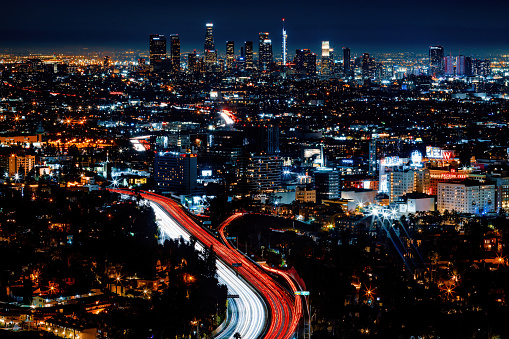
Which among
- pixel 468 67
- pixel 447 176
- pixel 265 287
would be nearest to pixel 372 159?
pixel 447 176

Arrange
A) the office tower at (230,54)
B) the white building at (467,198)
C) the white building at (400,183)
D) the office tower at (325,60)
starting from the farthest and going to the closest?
the office tower at (325,60)
the office tower at (230,54)
the white building at (400,183)
the white building at (467,198)

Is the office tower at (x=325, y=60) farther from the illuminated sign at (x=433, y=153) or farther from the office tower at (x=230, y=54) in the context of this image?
the illuminated sign at (x=433, y=153)

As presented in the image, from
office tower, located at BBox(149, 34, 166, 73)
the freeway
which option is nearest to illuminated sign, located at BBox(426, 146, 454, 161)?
the freeway

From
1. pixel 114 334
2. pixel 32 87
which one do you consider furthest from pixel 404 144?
pixel 114 334

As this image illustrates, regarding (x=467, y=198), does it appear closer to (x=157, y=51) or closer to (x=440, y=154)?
(x=440, y=154)

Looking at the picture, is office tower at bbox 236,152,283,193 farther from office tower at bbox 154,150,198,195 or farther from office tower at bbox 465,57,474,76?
office tower at bbox 465,57,474,76

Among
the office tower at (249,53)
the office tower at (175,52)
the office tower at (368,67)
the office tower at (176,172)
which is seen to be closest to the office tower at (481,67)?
the office tower at (368,67)

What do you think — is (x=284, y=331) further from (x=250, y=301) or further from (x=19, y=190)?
(x=19, y=190)
